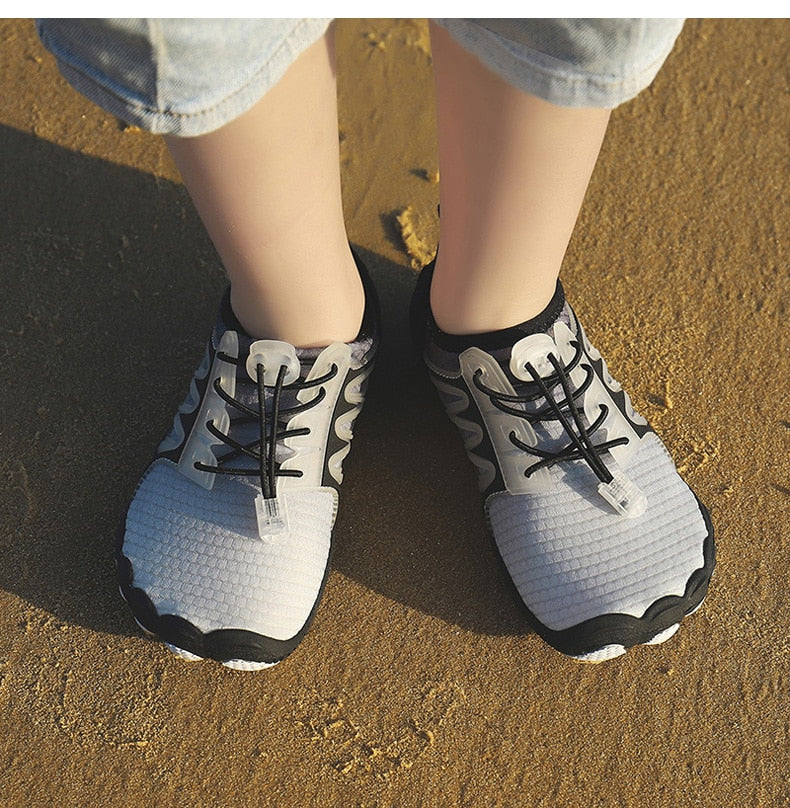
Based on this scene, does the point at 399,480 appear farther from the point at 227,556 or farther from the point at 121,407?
the point at 121,407

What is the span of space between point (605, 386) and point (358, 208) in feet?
1.76

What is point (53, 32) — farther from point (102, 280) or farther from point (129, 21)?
point (102, 280)

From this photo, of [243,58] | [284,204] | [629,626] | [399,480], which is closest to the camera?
[243,58]

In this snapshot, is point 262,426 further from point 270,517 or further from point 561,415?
point 561,415

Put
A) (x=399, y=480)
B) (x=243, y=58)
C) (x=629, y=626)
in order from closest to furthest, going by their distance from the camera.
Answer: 1. (x=243, y=58)
2. (x=629, y=626)
3. (x=399, y=480)

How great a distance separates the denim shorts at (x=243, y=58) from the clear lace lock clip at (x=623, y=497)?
19.9 inches

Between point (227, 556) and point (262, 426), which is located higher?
point (262, 426)

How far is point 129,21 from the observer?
20.4 inches

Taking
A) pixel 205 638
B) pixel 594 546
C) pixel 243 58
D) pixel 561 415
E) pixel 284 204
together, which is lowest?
pixel 205 638

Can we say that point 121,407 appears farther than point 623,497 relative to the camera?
Yes

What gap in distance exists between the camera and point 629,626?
3.08ft

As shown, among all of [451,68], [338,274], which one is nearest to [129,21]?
[451,68]

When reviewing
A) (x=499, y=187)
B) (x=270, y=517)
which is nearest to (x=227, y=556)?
(x=270, y=517)

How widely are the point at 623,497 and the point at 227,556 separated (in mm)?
484
